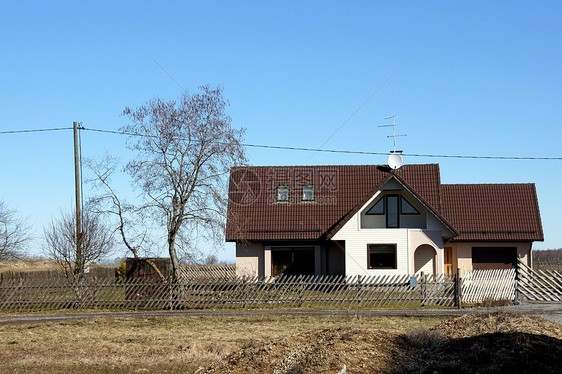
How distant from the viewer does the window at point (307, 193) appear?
34938mm

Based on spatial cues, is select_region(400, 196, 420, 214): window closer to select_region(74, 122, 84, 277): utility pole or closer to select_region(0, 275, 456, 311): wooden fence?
select_region(0, 275, 456, 311): wooden fence

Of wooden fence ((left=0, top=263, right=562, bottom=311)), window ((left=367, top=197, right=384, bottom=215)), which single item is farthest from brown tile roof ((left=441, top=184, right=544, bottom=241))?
wooden fence ((left=0, top=263, right=562, bottom=311))

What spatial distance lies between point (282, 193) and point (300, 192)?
105 cm

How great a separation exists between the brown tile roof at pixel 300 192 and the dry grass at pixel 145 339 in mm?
11440

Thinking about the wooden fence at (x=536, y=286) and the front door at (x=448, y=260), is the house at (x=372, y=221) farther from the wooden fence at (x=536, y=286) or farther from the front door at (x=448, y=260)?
the wooden fence at (x=536, y=286)

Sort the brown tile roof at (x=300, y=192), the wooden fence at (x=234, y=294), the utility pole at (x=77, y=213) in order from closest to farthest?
the wooden fence at (x=234, y=294), the utility pole at (x=77, y=213), the brown tile roof at (x=300, y=192)

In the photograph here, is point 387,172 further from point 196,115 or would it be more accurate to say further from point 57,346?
point 57,346

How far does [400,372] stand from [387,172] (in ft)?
91.5

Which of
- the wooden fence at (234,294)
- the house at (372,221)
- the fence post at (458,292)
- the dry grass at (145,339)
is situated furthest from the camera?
the house at (372,221)

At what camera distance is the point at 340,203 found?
113 feet

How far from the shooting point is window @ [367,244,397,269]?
3120 cm

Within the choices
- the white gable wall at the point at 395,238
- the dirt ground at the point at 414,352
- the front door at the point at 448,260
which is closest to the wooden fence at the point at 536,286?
the white gable wall at the point at 395,238

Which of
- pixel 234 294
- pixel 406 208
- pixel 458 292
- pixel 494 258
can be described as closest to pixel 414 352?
pixel 458 292

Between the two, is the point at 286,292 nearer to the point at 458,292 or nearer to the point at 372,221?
the point at 458,292
